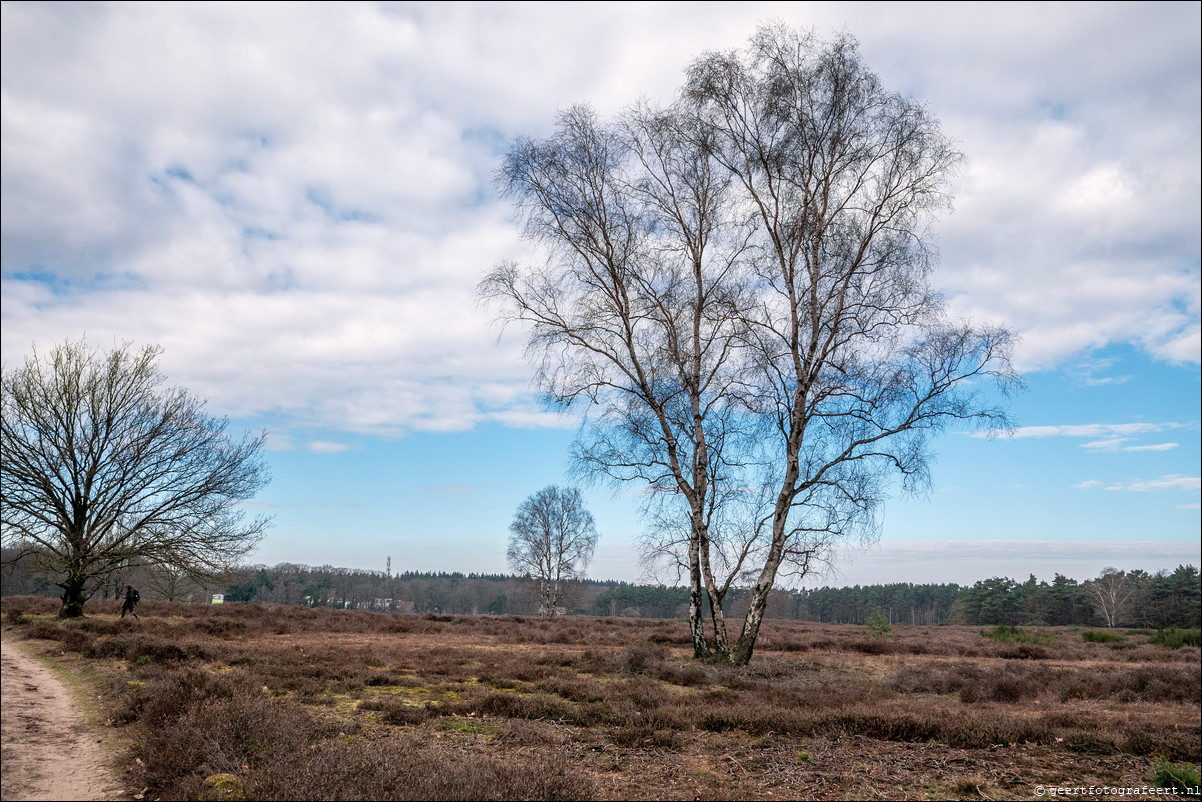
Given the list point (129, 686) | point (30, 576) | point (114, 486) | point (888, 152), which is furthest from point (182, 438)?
point (888, 152)

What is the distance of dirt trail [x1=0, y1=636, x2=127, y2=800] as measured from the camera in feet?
16.3

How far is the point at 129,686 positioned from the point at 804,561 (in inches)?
523

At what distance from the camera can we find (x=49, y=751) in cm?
601

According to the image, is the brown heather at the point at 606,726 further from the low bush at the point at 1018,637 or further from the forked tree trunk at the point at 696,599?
the low bush at the point at 1018,637

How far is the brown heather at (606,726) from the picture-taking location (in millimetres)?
5297

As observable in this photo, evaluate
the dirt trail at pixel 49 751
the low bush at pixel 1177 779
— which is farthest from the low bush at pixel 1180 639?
the dirt trail at pixel 49 751

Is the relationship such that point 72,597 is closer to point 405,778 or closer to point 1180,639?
point 405,778

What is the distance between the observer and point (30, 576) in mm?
23094

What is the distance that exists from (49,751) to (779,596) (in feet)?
128

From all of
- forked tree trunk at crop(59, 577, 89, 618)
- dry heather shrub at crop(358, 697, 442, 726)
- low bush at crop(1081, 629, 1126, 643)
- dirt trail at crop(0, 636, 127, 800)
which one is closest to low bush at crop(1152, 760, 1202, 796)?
dry heather shrub at crop(358, 697, 442, 726)

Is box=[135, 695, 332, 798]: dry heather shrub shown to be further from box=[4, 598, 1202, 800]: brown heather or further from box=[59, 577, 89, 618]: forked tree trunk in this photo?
box=[59, 577, 89, 618]: forked tree trunk

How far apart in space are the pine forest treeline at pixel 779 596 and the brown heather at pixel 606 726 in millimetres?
5107

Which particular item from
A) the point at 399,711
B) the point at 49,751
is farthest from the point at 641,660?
the point at 49,751

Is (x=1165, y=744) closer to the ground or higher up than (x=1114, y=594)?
higher up
